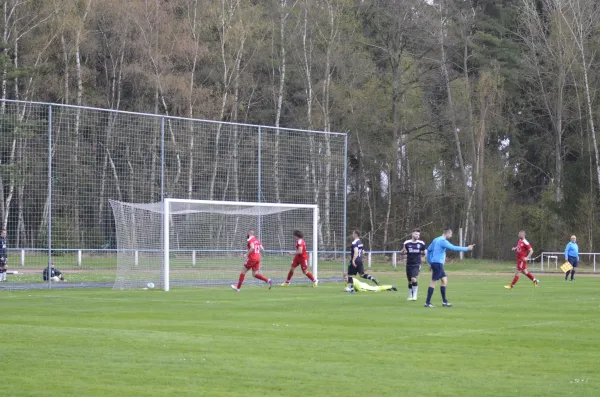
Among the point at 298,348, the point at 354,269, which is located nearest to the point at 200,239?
the point at 354,269

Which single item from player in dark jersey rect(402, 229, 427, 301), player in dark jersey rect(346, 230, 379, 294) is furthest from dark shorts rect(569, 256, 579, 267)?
player in dark jersey rect(402, 229, 427, 301)

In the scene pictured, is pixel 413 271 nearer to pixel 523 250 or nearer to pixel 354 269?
pixel 354 269

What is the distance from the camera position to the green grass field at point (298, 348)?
1126cm

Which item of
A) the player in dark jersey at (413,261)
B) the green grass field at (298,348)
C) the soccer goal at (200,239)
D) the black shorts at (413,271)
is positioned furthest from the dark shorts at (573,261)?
the black shorts at (413,271)

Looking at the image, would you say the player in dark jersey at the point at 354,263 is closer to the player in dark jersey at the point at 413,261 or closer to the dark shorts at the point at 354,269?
the dark shorts at the point at 354,269

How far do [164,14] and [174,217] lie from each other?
86.3 feet

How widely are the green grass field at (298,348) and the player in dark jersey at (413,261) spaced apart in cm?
106

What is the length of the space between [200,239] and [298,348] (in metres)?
21.5

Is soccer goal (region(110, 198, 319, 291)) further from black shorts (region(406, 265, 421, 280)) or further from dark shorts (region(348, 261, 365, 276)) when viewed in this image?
black shorts (region(406, 265, 421, 280))

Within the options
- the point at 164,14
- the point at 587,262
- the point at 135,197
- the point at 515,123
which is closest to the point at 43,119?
the point at 135,197

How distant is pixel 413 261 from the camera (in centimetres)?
2681

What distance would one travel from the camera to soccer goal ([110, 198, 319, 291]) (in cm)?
3281

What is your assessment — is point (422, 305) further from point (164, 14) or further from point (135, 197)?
point (164, 14)

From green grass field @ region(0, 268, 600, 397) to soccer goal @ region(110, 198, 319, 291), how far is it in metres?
7.10
